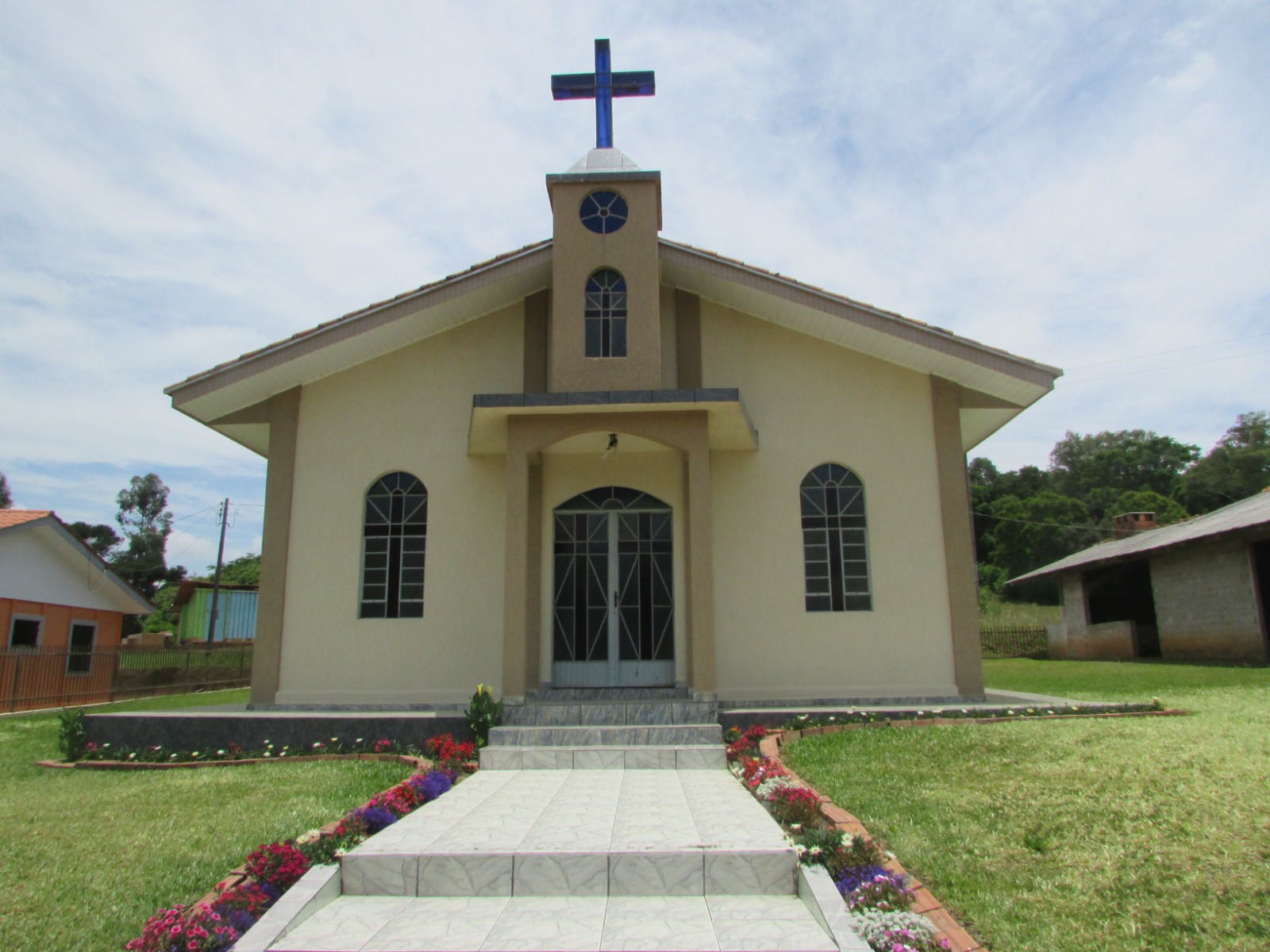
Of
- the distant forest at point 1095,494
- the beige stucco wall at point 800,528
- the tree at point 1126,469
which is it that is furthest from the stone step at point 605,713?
the tree at point 1126,469

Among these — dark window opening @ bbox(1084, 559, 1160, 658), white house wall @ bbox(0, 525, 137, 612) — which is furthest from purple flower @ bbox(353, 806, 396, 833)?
dark window opening @ bbox(1084, 559, 1160, 658)

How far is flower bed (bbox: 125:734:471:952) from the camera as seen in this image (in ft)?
14.1

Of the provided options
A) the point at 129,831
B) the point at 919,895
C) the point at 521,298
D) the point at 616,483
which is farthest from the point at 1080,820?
the point at 521,298

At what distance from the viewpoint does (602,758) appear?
9.14m

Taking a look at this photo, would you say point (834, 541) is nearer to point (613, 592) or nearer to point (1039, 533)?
point (613, 592)

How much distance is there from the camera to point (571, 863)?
17.9 ft

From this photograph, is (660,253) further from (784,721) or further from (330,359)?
(784,721)

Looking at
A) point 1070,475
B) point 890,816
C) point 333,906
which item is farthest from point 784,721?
point 1070,475

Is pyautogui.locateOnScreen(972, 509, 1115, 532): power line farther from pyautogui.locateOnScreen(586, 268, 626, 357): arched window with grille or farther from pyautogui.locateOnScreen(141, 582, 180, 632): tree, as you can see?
pyautogui.locateOnScreen(586, 268, 626, 357): arched window with grille

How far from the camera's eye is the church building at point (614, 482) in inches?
459

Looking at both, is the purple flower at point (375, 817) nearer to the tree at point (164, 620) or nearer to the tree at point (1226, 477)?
the tree at point (164, 620)

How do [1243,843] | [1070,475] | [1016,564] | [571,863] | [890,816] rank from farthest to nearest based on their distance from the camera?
[1070,475], [1016,564], [890,816], [571,863], [1243,843]

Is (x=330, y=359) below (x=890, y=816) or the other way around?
the other way around

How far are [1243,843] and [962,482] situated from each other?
24.6ft
